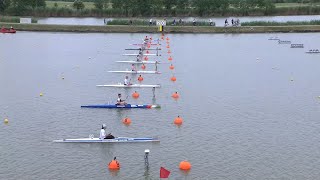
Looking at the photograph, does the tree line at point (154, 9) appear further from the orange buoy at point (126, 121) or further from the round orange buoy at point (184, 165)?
the round orange buoy at point (184, 165)

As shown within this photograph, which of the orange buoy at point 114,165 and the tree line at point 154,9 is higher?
the tree line at point 154,9

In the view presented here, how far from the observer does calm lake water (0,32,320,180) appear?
86.4 ft

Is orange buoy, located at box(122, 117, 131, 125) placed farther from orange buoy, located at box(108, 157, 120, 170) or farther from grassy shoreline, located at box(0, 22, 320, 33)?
grassy shoreline, located at box(0, 22, 320, 33)

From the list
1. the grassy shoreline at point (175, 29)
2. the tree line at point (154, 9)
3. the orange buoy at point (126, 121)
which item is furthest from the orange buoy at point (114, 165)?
the tree line at point (154, 9)

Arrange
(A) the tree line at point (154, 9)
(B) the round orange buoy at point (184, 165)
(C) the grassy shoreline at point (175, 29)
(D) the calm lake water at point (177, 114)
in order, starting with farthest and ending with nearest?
(A) the tree line at point (154, 9) < (C) the grassy shoreline at point (175, 29) < (D) the calm lake water at point (177, 114) < (B) the round orange buoy at point (184, 165)

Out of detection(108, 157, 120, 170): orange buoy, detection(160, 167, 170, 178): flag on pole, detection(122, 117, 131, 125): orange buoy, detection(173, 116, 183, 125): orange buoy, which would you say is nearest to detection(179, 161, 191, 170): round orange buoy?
detection(160, 167, 170, 178): flag on pole

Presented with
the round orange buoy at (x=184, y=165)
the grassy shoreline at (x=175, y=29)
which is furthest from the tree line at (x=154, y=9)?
the round orange buoy at (x=184, y=165)

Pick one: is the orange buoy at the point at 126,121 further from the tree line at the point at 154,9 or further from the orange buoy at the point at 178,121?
the tree line at the point at 154,9

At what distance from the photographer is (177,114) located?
35.5 meters

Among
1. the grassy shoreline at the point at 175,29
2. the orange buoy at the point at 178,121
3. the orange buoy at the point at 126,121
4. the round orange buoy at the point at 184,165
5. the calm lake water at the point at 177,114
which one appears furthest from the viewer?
the grassy shoreline at the point at 175,29

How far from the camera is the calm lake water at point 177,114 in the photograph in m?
26.3

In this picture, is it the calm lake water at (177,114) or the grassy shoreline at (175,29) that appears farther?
the grassy shoreline at (175,29)

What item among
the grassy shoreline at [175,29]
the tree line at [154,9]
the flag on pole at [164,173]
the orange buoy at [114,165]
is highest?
the tree line at [154,9]

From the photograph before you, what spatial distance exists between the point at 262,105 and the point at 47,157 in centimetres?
1724
